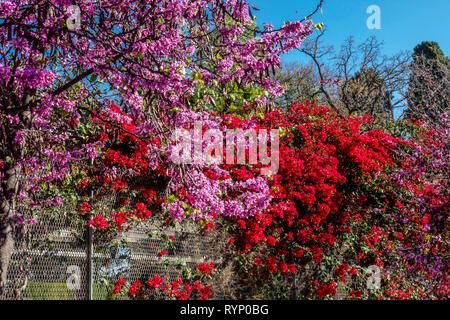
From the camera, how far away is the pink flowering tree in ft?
12.5

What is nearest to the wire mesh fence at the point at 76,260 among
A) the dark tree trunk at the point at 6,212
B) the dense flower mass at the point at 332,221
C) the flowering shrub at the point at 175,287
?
the flowering shrub at the point at 175,287

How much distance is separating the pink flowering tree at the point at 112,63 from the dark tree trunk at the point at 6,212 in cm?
1

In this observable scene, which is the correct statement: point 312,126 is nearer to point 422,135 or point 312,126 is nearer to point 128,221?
point 422,135

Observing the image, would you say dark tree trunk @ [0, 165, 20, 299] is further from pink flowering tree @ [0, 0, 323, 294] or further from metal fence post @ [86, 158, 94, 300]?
metal fence post @ [86, 158, 94, 300]

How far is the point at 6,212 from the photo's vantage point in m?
4.97

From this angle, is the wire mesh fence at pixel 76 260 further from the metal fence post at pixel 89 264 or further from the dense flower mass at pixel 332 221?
the dense flower mass at pixel 332 221

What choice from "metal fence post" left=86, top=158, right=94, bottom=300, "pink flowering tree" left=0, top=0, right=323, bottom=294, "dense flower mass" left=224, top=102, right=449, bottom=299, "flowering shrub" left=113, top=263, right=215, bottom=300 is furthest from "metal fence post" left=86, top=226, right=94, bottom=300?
"dense flower mass" left=224, top=102, right=449, bottom=299

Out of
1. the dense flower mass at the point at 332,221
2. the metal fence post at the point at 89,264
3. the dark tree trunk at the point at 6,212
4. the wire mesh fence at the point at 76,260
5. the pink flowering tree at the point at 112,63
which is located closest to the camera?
the pink flowering tree at the point at 112,63

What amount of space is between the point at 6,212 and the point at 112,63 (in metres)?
2.34

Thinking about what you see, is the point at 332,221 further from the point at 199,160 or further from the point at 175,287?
the point at 199,160

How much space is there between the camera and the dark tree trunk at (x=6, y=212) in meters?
4.96

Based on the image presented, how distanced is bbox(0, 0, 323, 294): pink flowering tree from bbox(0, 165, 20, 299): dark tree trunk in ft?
0.03

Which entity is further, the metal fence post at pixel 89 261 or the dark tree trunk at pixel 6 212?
the metal fence post at pixel 89 261

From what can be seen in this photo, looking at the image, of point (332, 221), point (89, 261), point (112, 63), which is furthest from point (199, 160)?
point (332, 221)
